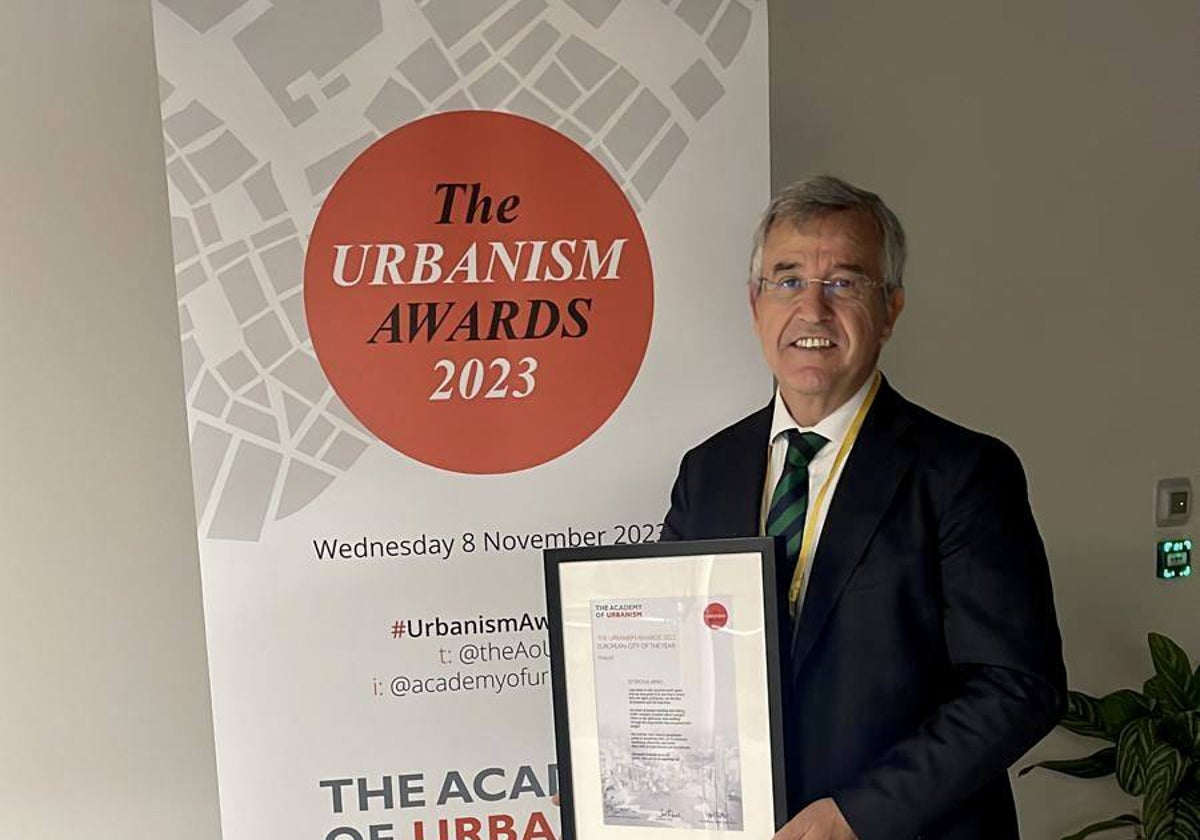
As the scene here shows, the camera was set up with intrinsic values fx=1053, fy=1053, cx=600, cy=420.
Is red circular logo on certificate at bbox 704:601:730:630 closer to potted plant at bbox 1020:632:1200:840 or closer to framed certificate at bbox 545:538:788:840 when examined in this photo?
framed certificate at bbox 545:538:788:840

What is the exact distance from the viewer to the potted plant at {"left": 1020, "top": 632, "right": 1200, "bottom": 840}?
2.29 meters

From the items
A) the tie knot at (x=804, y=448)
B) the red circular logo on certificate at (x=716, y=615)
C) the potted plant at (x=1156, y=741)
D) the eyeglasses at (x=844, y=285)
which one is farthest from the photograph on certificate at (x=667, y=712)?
the potted plant at (x=1156, y=741)

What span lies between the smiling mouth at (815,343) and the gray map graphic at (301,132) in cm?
51

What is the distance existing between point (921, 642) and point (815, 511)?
242mm

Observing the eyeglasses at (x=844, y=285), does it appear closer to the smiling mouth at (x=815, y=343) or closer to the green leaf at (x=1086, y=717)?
the smiling mouth at (x=815, y=343)

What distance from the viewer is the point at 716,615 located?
1.51m

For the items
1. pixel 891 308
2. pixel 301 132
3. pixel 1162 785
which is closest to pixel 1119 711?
pixel 1162 785

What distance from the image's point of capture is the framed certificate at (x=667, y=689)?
59.1 inches

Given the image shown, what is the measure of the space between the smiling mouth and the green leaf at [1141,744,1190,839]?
140 centimetres

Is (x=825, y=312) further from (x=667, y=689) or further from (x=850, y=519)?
(x=667, y=689)

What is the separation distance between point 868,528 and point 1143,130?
1.68 metres

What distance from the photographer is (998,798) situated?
162cm

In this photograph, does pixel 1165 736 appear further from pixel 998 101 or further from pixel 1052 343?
pixel 998 101

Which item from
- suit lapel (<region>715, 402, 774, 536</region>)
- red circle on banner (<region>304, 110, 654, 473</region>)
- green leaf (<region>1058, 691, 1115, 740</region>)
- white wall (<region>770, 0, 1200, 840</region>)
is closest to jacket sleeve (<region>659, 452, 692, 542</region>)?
suit lapel (<region>715, 402, 774, 536</region>)
